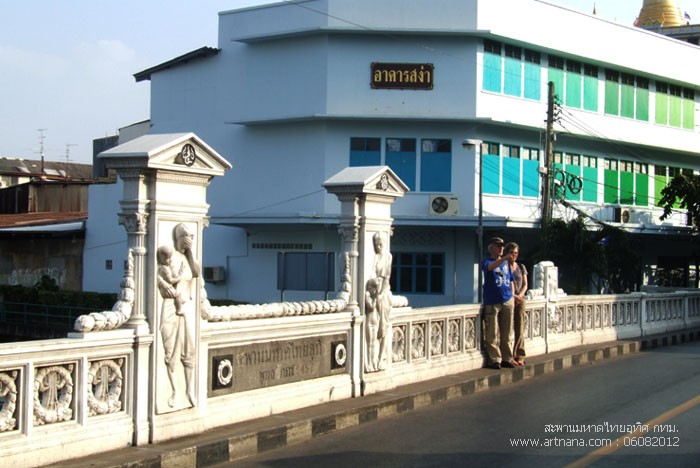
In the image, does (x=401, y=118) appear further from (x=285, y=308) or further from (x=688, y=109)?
(x=285, y=308)

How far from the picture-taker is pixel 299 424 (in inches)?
339

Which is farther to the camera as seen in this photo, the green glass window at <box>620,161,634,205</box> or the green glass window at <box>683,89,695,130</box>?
the green glass window at <box>683,89,695,130</box>

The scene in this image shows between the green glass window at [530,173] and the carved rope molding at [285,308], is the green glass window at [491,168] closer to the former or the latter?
the green glass window at [530,173]

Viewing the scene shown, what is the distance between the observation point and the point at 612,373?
1423 cm

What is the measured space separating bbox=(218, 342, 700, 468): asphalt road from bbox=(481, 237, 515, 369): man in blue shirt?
1.81 ft

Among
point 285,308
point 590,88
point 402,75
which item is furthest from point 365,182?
point 590,88

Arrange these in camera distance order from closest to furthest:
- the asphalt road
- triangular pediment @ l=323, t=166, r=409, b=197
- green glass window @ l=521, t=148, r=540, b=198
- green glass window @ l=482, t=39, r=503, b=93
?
the asphalt road
triangular pediment @ l=323, t=166, r=409, b=197
green glass window @ l=482, t=39, r=503, b=93
green glass window @ l=521, t=148, r=540, b=198

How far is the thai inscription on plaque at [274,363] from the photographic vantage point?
8.39 m

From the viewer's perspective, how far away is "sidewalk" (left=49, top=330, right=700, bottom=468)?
7035mm

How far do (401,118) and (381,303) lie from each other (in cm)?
1872

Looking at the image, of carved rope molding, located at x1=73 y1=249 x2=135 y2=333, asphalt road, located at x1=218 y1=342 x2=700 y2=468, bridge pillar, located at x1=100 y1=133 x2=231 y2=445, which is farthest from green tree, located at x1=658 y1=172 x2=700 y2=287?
carved rope molding, located at x1=73 y1=249 x2=135 y2=333

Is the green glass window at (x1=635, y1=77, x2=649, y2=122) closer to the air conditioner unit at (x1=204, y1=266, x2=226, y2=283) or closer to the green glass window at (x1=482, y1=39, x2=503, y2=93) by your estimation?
the green glass window at (x1=482, y1=39, x2=503, y2=93)

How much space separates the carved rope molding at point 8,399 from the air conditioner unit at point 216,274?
2517 cm

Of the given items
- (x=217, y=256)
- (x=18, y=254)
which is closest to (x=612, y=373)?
(x=217, y=256)
